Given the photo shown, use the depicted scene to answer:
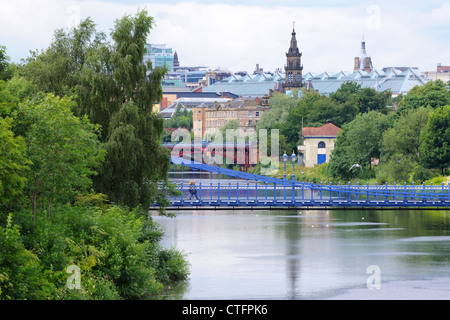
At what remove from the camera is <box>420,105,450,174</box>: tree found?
5253 centimetres

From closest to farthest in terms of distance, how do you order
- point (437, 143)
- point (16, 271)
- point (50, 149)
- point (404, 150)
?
point (16, 271) < point (50, 149) < point (437, 143) < point (404, 150)

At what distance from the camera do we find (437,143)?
5316cm

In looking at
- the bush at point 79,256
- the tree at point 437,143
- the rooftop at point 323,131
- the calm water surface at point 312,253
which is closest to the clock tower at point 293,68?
the rooftop at point 323,131

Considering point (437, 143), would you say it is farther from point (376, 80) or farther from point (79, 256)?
point (376, 80)

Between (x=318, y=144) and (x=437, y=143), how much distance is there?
79.4 ft

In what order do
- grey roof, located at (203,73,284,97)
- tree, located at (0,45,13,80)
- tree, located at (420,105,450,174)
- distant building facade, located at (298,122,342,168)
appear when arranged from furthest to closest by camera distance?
grey roof, located at (203,73,284,97)
distant building facade, located at (298,122,342,168)
tree, located at (420,105,450,174)
tree, located at (0,45,13,80)

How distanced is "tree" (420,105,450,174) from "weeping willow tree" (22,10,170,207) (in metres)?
29.8

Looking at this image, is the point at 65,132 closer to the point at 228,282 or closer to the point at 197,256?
the point at 228,282

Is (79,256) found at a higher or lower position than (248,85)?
lower

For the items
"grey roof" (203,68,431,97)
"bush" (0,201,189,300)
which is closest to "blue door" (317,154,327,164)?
"bush" (0,201,189,300)

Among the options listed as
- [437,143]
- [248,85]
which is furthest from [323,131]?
[248,85]

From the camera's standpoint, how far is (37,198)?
19.7 metres

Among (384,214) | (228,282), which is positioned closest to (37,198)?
(228,282)

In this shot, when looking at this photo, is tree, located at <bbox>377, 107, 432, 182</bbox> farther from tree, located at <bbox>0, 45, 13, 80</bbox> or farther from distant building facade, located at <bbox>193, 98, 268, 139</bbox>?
distant building facade, located at <bbox>193, 98, 268, 139</bbox>
